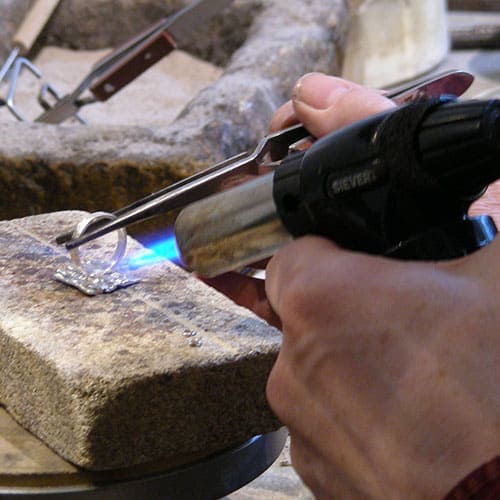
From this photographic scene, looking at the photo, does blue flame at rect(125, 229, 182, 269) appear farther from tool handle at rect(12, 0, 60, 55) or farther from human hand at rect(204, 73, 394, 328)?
tool handle at rect(12, 0, 60, 55)

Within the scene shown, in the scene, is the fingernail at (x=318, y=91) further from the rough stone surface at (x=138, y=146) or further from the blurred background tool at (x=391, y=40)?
the blurred background tool at (x=391, y=40)

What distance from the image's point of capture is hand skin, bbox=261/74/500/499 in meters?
0.56

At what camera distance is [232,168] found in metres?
0.95

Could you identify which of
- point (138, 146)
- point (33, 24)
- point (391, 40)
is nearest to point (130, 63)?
point (138, 146)

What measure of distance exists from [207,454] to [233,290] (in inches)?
6.7

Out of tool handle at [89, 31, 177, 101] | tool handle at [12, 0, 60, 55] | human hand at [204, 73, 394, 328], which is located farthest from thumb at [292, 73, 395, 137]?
tool handle at [12, 0, 60, 55]

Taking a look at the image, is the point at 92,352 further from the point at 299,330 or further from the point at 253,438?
the point at 299,330

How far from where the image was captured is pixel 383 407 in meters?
0.59

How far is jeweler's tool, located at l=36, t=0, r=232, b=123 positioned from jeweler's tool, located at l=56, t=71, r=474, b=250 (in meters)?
1.69

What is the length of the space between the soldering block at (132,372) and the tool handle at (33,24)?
239cm

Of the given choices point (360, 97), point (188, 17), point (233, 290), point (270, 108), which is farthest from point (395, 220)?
point (188, 17)

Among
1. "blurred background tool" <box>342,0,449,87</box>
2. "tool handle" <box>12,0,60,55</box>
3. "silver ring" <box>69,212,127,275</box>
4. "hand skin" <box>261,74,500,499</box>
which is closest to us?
"hand skin" <box>261,74,500,499</box>

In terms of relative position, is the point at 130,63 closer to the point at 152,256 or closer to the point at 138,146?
the point at 138,146

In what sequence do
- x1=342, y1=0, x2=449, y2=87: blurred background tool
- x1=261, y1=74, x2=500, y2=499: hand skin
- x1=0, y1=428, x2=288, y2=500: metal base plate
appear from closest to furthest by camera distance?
x1=261, y1=74, x2=500, y2=499: hand skin → x1=0, y1=428, x2=288, y2=500: metal base plate → x1=342, y1=0, x2=449, y2=87: blurred background tool
